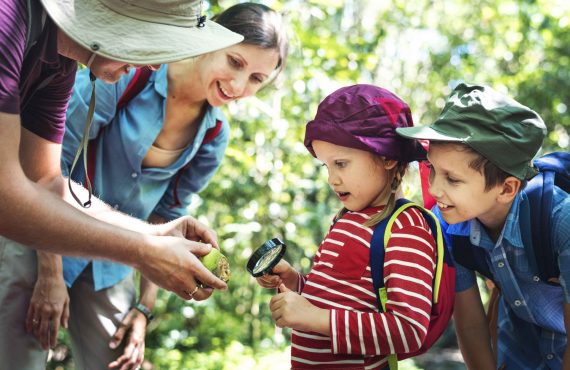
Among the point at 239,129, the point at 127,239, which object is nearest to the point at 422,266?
the point at 127,239

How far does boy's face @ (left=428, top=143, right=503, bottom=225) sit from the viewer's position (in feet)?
7.33

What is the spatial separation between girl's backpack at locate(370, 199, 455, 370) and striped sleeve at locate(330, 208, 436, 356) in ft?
0.10

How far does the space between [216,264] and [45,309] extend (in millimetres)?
974

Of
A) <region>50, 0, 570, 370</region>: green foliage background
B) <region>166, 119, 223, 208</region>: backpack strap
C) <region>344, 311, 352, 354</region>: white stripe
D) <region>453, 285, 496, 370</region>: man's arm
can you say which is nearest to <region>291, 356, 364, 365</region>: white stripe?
<region>344, 311, 352, 354</region>: white stripe

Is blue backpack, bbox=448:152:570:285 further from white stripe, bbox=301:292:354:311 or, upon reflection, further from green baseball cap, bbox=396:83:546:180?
white stripe, bbox=301:292:354:311

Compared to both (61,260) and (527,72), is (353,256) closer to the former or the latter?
(61,260)

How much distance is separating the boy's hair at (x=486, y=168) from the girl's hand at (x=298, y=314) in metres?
0.70

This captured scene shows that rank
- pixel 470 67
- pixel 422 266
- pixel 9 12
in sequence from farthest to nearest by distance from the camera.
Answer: pixel 470 67, pixel 422 266, pixel 9 12

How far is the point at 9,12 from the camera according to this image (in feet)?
5.61

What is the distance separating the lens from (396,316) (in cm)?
210

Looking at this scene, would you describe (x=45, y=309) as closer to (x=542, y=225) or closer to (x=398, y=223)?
(x=398, y=223)

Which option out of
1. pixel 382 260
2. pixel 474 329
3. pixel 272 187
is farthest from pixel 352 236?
pixel 272 187

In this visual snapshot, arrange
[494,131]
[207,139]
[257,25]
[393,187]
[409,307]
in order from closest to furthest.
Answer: [409,307] < [494,131] < [393,187] < [257,25] < [207,139]

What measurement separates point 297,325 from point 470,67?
6.47 m
